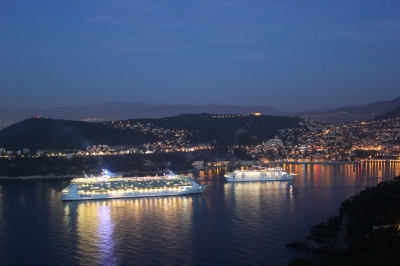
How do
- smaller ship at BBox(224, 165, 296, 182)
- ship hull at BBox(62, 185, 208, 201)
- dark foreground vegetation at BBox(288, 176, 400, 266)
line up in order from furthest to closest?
Result: smaller ship at BBox(224, 165, 296, 182) < ship hull at BBox(62, 185, 208, 201) < dark foreground vegetation at BBox(288, 176, 400, 266)

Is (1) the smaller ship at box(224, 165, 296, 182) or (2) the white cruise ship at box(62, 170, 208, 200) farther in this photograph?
(1) the smaller ship at box(224, 165, 296, 182)

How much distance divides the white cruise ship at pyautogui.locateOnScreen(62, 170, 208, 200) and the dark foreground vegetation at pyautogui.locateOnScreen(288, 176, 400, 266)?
8968mm

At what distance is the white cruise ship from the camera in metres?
19.8

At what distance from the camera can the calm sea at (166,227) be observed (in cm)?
1079

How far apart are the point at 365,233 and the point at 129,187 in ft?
40.0

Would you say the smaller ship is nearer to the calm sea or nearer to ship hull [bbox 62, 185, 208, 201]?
the calm sea

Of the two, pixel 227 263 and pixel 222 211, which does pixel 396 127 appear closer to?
pixel 222 211

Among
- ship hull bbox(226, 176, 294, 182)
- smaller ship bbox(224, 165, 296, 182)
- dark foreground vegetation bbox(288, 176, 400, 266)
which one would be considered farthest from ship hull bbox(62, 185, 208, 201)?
dark foreground vegetation bbox(288, 176, 400, 266)

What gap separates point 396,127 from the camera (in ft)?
187

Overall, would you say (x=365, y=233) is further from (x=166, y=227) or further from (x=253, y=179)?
(x=253, y=179)

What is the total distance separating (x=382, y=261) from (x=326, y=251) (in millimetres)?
2869

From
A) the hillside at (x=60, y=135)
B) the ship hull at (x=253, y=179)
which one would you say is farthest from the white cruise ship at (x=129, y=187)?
the hillside at (x=60, y=135)

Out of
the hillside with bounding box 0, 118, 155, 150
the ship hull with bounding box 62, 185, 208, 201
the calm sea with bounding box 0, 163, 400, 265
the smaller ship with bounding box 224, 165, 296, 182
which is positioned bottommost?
the calm sea with bounding box 0, 163, 400, 265

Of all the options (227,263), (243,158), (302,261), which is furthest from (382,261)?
(243,158)
